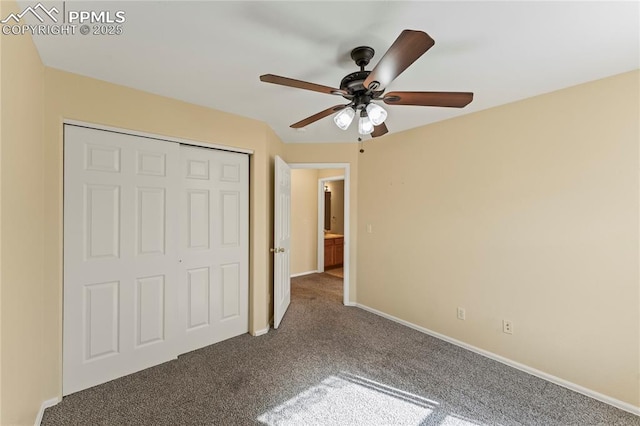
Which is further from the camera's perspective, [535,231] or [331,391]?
[535,231]

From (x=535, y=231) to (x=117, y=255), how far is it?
3.39 m

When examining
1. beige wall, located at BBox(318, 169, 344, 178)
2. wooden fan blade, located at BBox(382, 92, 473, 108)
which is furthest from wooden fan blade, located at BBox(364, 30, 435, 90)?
beige wall, located at BBox(318, 169, 344, 178)

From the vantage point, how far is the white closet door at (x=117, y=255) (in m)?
1.99

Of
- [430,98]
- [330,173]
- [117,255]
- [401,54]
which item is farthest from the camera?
[330,173]

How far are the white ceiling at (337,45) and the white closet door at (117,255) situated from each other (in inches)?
23.0

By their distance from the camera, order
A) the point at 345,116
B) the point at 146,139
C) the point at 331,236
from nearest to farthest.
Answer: the point at 345,116
the point at 146,139
the point at 331,236

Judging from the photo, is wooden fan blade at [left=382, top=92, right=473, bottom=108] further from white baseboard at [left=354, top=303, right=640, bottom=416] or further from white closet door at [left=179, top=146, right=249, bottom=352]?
white baseboard at [left=354, top=303, right=640, bottom=416]

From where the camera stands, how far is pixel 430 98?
156 centimetres

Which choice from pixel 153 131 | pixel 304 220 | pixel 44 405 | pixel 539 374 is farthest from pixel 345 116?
pixel 304 220

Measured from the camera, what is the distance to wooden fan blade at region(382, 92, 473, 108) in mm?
1507

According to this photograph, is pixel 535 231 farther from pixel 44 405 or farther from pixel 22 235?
pixel 44 405

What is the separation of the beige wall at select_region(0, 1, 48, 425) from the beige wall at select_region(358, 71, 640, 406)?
315cm

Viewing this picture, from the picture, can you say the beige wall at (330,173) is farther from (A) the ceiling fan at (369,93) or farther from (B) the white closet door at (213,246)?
(A) the ceiling fan at (369,93)
